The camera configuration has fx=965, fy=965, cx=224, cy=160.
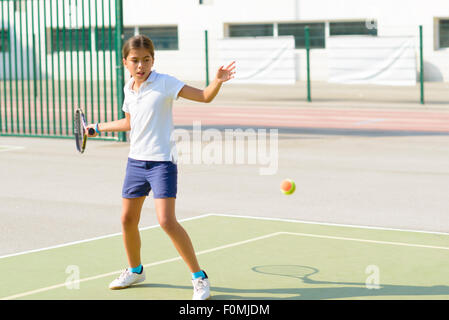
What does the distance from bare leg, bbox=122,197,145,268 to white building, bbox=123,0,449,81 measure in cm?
2804

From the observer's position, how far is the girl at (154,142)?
6.77m

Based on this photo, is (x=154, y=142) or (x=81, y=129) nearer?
(x=154, y=142)

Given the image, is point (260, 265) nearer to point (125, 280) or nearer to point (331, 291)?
point (331, 291)

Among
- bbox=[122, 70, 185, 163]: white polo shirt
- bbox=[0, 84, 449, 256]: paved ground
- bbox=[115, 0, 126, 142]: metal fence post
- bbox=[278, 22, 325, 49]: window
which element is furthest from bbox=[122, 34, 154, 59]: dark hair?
bbox=[278, 22, 325, 49]: window

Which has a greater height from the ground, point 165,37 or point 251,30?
point 251,30

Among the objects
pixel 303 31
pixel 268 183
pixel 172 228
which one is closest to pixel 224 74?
pixel 172 228

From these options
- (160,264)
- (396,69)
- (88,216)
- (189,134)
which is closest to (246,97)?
(396,69)

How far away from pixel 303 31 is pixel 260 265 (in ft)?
99.7

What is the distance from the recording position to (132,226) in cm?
712

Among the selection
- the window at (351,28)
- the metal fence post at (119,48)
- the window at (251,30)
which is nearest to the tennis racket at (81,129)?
the metal fence post at (119,48)

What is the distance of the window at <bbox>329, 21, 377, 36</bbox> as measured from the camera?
35.7 meters

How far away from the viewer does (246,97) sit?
30578 mm

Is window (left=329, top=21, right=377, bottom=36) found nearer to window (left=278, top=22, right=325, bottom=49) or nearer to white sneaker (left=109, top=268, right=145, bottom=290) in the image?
window (left=278, top=22, right=325, bottom=49)
